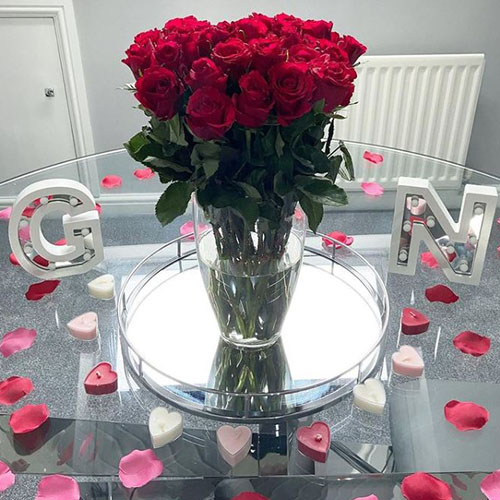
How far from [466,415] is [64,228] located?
0.89 metres

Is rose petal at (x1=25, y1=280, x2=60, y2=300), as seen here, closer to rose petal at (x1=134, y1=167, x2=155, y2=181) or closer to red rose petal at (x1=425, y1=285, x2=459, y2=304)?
rose petal at (x1=134, y1=167, x2=155, y2=181)

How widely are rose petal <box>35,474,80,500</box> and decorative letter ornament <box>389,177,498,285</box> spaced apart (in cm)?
81

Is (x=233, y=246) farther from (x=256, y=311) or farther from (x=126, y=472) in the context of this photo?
(x=126, y=472)

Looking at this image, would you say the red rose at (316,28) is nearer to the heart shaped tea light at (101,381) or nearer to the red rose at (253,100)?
the red rose at (253,100)

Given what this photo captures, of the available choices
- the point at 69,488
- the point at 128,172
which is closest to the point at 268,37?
the point at 69,488

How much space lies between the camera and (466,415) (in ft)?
3.42

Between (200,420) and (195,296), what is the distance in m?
0.35

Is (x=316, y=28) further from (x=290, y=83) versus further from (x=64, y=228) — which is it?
(x=64, y=228)

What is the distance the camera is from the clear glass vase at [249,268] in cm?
100

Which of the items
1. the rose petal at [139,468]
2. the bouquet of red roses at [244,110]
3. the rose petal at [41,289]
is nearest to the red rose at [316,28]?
the bouquet of red roses at [244,110]

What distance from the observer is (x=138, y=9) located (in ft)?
7.14

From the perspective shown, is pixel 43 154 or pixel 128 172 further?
pixel 43 154

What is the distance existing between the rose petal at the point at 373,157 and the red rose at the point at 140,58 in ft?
3.59

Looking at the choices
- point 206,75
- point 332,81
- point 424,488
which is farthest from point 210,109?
point 424,488
